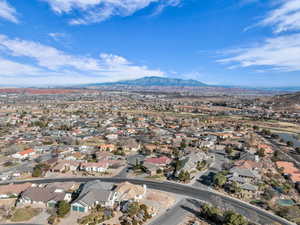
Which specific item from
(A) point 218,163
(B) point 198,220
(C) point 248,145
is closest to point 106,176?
(B) point 198,220

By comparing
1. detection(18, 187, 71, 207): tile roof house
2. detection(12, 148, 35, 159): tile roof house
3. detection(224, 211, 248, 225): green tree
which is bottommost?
detection(12, 148, 35, 159): tile roof house

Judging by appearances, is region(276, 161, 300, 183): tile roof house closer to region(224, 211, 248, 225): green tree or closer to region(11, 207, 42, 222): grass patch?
region(224, 211, 248, 225): green tree

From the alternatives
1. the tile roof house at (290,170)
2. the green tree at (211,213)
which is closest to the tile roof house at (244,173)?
the tile roof house at (290,170)

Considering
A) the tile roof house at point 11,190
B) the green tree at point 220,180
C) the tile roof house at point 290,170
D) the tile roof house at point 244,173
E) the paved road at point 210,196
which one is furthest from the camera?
the tile roof house at point 290,170

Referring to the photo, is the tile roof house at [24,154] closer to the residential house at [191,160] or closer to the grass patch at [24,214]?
the grass patch at [24,214]

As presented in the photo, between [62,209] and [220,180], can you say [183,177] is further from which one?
[62,209]

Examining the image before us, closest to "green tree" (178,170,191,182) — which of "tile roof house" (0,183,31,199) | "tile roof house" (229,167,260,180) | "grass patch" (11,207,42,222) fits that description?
"tile roof house" (229,167,260,180)
